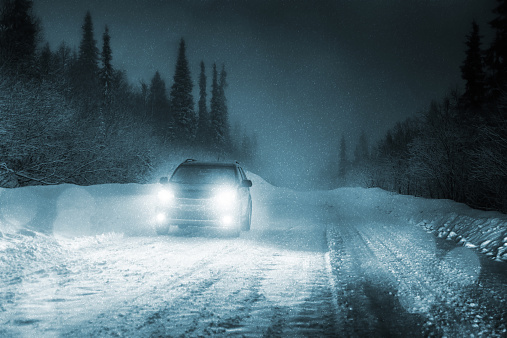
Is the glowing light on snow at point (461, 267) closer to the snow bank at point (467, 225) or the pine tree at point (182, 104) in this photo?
the snow bank at point (467, 225)

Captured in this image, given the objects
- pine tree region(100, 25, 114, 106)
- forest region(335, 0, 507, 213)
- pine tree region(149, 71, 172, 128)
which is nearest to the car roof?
forest region(335, 0, 507, 213)

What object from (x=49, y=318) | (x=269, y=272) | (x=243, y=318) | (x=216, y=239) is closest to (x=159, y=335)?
(x=243, y=318)

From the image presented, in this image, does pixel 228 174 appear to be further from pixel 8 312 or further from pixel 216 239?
pixel 8 312

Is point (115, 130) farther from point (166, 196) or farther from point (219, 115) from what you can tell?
point (219, 115)

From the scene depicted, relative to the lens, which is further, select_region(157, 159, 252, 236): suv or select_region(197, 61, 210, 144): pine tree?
select_region(197, 61, 210, 144): pine tree

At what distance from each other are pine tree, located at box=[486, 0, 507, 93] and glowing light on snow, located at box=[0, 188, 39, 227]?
1185 inches

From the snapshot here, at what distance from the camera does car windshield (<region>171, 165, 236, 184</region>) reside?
32.6 feet

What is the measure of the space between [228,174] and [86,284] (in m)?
5.71

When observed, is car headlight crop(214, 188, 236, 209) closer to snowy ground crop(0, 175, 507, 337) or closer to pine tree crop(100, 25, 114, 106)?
snowy ground crop(0, 175, 507, 337)

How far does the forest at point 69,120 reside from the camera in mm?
16484

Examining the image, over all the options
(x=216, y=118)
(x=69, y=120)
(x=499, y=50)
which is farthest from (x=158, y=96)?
(x=499, y=50)

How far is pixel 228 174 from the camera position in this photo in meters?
10.2

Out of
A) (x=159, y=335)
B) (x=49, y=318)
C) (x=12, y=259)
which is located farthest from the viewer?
(x=12, y=259)

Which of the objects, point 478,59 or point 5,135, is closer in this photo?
point 5,135
